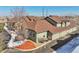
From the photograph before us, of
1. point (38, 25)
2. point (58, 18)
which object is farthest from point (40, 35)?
point (58, 18)

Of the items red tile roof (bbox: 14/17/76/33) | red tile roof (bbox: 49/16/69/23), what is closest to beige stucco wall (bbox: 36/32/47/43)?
red tile roof (bbox: 14/17/76/33)

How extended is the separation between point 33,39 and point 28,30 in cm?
8

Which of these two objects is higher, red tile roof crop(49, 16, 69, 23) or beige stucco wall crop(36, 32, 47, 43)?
red tile roof crop(49, 16, 69, 23)

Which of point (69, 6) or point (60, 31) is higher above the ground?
point (69, 6)

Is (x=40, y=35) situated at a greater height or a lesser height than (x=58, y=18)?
lesser

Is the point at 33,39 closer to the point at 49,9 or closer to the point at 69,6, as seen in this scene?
the point at 49,9

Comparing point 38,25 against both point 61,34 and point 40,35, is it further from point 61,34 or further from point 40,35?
point 61,34

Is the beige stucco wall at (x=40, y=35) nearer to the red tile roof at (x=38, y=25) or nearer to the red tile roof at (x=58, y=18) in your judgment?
the red tile roof at (x=38, y=25)

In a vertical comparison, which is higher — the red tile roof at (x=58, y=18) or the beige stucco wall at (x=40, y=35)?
the red tile roof at (x=58, y=18)

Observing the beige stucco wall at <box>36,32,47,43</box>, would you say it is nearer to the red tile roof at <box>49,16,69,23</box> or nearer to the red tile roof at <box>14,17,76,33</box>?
the red tile roof at <box>14,17,76,33</box>

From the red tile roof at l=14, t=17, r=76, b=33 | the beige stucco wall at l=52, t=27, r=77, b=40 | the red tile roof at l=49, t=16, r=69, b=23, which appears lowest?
the beige stucco wall at l=52, t=27, r=77, b=40

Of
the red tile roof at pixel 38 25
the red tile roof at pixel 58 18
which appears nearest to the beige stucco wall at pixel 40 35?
the red tile roof at pixel 38 25
